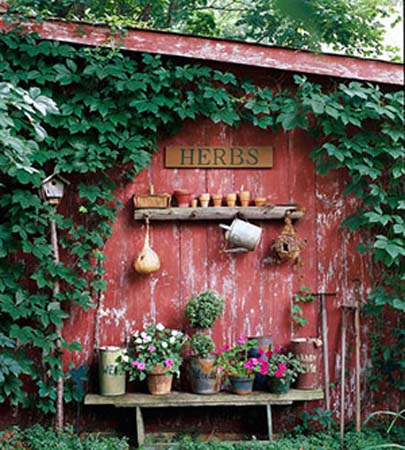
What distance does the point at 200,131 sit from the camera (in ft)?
15.6

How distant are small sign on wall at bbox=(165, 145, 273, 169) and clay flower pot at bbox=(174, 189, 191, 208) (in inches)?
9.0

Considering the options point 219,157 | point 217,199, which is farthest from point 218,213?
point 219,157

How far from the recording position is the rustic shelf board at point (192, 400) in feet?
13.9

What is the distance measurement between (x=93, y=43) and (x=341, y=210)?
2255 mm

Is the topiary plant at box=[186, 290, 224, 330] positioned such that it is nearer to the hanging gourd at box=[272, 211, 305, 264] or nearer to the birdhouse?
the hanging gourd at box=[272, 211, 305, 264]

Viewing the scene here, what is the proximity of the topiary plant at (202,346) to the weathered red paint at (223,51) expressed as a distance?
201 cm

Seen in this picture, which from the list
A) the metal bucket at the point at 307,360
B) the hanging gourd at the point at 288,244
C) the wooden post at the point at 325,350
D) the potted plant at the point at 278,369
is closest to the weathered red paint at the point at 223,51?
the hanging gourd at the point at 288,244

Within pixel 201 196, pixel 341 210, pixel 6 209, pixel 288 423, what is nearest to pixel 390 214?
pixel 341 210

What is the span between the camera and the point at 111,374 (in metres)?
4.35

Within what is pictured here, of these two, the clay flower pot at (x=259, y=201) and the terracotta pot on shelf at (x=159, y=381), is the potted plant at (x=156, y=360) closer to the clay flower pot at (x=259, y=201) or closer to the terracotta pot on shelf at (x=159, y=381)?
the terracotta pot on shelf at (x=159, y=381)

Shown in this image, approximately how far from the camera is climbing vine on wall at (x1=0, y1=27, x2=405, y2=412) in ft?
14.3

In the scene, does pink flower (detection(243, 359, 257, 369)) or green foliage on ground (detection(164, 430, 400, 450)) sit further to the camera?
pink flower (detection(243, 359, 257, 369))

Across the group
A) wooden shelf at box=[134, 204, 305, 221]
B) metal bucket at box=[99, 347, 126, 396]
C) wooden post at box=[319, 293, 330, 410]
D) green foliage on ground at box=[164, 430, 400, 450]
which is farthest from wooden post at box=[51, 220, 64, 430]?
wooden post at box=[319, 293, 330, 410]

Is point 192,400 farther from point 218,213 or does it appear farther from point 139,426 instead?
point 218,213
